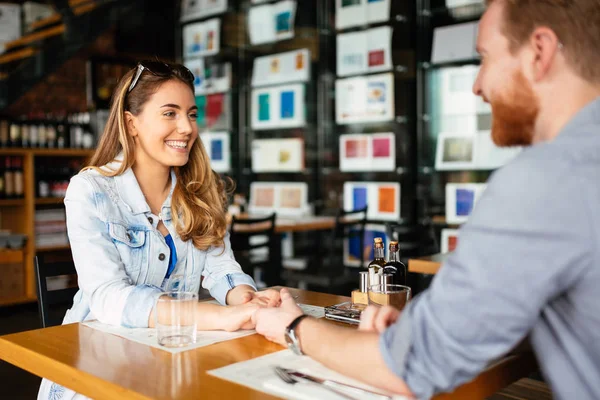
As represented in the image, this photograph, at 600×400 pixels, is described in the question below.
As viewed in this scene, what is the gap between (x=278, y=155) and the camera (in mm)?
6699

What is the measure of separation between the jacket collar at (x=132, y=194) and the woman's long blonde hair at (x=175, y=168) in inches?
0.7

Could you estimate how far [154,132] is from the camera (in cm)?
202

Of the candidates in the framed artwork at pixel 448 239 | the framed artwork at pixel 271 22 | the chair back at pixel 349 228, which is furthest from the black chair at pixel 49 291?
the framed artwork at pixel 271 22

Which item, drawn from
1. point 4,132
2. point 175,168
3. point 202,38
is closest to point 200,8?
point 202,38

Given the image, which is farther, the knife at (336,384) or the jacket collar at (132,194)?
Result: the jacket collar at (132,194)

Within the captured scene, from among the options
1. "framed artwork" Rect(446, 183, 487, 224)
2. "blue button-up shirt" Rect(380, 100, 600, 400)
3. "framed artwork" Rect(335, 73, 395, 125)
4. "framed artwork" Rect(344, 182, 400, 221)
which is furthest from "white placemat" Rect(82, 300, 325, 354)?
"framed artwork" Rect(335, 73, 395, 125)

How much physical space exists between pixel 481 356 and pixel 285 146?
5.76m

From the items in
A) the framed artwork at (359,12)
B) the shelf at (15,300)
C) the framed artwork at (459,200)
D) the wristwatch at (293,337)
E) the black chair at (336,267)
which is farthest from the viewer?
the framed artwork at (359,12)

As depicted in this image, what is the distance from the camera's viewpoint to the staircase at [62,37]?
670 cm

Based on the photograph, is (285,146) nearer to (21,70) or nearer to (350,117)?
(350,117)

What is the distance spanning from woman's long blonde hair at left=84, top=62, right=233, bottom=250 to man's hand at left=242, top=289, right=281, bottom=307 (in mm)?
321

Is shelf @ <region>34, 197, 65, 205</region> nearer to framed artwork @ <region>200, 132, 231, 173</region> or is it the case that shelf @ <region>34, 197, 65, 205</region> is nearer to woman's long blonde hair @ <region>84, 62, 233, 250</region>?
framed artwork @ <region>200, 132, 231, 173</region>

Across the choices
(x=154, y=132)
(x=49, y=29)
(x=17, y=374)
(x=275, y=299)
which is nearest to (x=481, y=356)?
(x=275, y=299)

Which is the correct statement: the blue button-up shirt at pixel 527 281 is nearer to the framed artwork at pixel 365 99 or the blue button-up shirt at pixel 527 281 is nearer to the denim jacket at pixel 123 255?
the denim jacket at pixel 123 255
